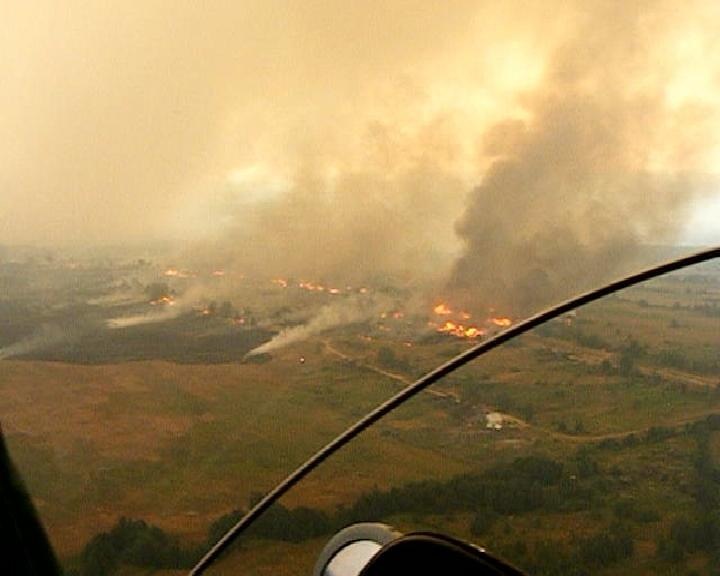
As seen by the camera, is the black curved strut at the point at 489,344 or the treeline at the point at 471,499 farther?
the treeline at the point at 471,499

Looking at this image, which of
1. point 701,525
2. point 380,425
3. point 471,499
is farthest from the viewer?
point 380,425

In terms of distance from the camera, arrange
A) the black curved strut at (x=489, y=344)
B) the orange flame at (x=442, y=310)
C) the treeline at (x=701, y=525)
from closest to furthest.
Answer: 1. the black curved strut at (x=489, y=344)
2. the treeline at (x=701, y=525)
3. the orange flame at (x=442, y=310)

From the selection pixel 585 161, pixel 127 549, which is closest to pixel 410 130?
pixel 585 161

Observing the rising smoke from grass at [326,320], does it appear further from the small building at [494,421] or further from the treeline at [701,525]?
the treeline at [701,525]

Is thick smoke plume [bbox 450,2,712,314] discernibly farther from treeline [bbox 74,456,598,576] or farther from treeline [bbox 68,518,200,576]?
treeline [bbox 68,518,200,576]

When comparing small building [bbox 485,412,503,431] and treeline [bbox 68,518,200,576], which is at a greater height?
small building [bbox 485,412,503,431]

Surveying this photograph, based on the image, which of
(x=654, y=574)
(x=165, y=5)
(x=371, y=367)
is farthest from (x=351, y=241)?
(x=654, y=574)

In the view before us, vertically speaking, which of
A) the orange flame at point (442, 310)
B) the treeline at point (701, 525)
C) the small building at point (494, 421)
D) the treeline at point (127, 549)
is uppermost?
the orange flame at point (442, 310)

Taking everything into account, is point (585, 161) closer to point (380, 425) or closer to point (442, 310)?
point (442, 310)

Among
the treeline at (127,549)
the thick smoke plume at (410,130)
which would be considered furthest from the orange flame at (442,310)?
the treeline at (127,549)

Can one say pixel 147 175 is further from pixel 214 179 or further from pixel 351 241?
pixel 351 241

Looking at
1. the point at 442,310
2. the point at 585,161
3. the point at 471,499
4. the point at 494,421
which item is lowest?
the point at 471,499

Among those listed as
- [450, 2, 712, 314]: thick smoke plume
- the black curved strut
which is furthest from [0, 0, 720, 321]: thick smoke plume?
the black curved strut
